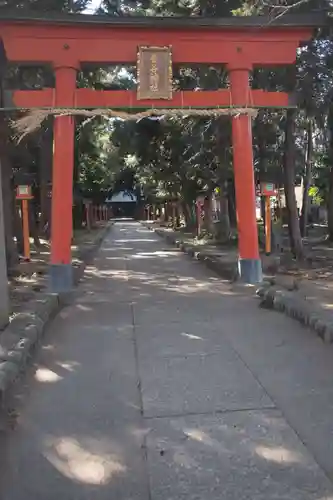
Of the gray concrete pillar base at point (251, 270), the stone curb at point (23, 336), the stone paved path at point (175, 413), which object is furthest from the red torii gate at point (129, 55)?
the stone paved path at point (175, 413)

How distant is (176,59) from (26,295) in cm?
559

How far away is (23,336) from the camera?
7223mm

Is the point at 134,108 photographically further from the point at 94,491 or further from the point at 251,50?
the point at 94,491

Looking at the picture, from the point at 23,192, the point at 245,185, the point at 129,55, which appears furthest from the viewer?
the point at 23,192

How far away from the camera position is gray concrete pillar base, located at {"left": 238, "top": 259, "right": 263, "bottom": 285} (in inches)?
491

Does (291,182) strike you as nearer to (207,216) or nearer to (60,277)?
(60,277)

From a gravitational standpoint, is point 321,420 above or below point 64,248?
below

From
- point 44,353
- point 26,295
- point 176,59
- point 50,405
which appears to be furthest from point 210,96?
point 50,405

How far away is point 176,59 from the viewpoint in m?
11.9

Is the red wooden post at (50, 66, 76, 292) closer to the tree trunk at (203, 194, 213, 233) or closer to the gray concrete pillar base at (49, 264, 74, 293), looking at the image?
the gray concrete pillar base at (49, 264, 74, 293)

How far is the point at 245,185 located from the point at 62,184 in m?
3.82

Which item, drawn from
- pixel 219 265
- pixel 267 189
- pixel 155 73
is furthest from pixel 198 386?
pixel 267 189

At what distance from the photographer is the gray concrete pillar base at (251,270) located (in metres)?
12.5

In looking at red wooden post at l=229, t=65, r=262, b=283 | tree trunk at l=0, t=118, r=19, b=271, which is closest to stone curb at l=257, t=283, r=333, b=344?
red wooden post at l=229, t=65, r=262, b=283
